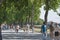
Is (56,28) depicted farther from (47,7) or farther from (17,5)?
(47,7)

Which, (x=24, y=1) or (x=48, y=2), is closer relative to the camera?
(x=24, y=1)

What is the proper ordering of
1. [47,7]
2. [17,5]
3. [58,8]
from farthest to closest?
[58,8], [47,7], [17,5]

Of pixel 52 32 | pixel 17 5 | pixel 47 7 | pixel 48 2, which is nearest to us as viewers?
pixel 52 32

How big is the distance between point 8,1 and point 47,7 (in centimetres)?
1709

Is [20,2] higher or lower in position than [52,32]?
higher

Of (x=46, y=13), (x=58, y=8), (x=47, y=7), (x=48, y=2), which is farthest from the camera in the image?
(x=58, y=8)

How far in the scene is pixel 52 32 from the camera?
72.1ft

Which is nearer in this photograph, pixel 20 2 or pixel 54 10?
pixel 20 2

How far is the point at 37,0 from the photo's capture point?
28.2m

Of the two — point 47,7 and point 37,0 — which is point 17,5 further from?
point 47,7

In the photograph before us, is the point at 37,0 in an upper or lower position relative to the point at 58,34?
upper

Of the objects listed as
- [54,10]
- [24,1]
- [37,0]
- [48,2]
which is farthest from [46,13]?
[24,1]

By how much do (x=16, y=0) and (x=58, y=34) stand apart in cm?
476

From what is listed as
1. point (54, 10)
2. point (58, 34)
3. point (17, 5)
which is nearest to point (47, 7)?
point (54, 10)
